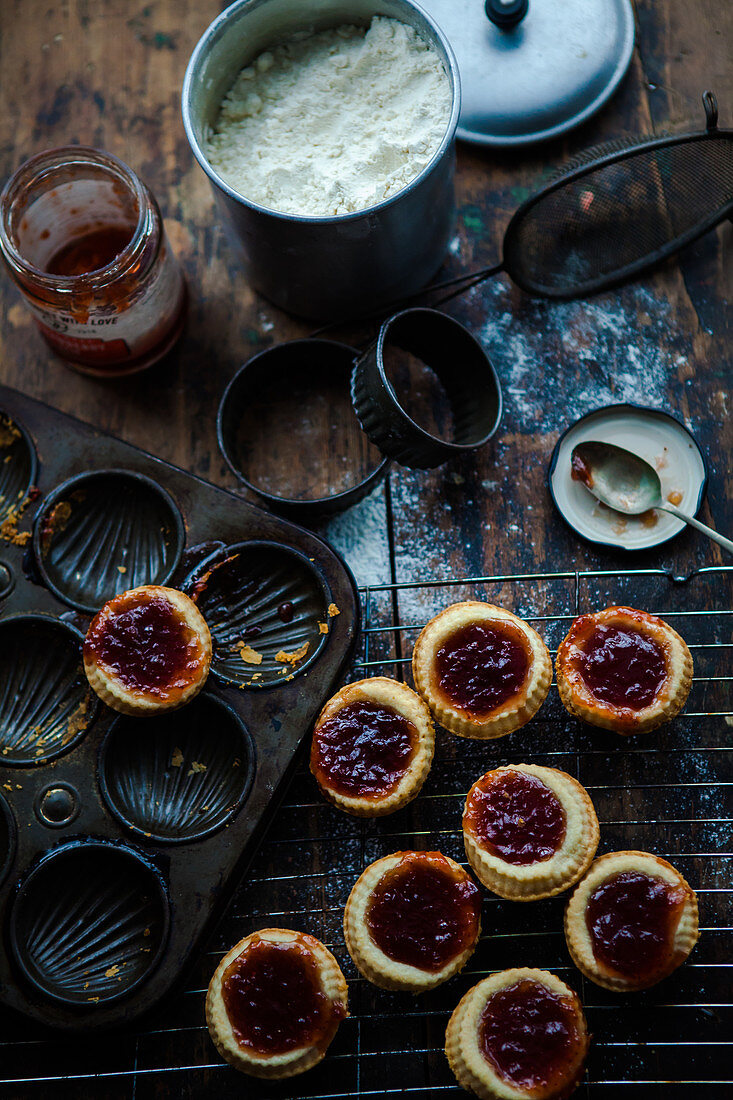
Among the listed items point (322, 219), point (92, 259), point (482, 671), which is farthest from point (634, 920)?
point (92, 259)

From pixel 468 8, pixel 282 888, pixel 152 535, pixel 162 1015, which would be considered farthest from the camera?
pixel 468 8

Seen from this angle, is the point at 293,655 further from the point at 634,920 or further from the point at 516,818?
the point at 634,920

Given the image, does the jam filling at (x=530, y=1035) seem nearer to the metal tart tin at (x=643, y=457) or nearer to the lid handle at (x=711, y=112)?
the metal tart tin at (x=643, y=457)

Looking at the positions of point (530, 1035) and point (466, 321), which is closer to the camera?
point (530, 1035)

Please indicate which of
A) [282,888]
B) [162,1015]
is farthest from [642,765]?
[162,1015]

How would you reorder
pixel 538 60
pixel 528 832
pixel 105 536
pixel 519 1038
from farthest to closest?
pixel 538 60, pixel 105 536, pixel 528 832, pixel 519 1038

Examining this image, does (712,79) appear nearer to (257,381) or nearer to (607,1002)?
(257,381)

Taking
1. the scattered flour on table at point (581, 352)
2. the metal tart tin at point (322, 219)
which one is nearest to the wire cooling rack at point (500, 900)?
the scattered flour on table at point (581, 352)
